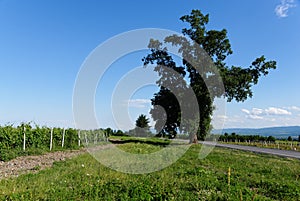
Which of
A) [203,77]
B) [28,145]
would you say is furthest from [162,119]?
[28,145]

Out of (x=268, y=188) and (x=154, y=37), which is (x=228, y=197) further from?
(x=154, y=37)

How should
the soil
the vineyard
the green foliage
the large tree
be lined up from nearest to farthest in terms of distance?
the soil < the vineyard < the large tree < the green foliage

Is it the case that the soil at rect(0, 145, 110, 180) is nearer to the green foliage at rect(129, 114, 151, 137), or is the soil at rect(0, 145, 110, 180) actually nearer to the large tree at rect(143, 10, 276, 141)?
the large tree at rect(143, 10, 276, 141)

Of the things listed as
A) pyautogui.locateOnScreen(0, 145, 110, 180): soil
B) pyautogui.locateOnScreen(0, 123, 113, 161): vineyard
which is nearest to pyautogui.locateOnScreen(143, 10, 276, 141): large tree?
pyautogui.locateOnScreen(0, 123, 113, 161): vineyard

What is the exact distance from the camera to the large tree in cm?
3772

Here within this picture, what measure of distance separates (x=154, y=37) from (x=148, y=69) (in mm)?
4949

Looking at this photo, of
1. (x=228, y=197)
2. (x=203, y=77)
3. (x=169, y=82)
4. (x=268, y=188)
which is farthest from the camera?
(x=169, y=82)

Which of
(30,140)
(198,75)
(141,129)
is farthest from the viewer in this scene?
(141,129)

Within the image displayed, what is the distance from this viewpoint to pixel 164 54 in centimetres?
4138

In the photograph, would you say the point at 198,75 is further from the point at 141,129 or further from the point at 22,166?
the point at 141,129

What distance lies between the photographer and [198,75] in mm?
38750

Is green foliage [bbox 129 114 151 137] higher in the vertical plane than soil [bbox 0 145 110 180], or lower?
higher

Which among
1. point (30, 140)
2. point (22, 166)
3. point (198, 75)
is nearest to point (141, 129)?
point (198, 75)

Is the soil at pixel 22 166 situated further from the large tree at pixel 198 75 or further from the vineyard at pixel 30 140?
the large tree at pixel 198 75
